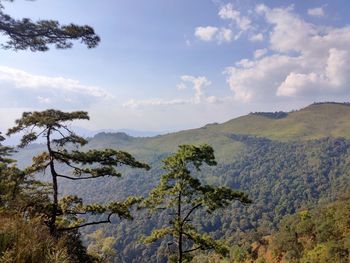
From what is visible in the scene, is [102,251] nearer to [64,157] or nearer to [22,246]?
[64,157]

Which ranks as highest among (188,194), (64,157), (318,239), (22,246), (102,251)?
(64,157)

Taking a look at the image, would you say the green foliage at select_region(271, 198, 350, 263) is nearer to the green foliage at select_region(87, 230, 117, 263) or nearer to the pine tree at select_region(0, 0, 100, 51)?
the green foliage at select_region(87, 230, 117, 263)

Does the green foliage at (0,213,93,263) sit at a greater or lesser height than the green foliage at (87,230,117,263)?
greater

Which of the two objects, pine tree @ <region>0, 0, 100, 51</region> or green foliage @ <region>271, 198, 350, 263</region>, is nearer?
pine tree @ <region>0, 0, 100, 51</region>

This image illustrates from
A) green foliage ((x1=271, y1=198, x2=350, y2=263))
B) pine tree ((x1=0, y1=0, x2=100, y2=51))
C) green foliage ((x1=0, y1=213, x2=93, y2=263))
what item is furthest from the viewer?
green foliage ((x1=271, y1=198, x2=350, y2=263))

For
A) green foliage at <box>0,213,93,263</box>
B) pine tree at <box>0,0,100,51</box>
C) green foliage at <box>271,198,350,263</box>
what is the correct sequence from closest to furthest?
1. green foliage at <box>0,213,93,263</box>
2. pine tree at <box>0,0,100,51</box>
3. green foliage at <box>271,198,350,263</box>

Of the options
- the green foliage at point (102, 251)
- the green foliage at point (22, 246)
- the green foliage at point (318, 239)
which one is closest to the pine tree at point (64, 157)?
the green foliage at point (102, 251)

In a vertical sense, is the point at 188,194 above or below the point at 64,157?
below

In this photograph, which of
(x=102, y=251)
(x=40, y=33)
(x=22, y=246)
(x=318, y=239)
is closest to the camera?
(x=22, y=246)

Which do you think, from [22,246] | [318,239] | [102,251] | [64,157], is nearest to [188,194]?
[64,157]

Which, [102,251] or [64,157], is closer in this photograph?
[64,157]

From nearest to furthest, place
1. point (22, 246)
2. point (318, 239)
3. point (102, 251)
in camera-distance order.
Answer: point (22, 246) < point (102, 251) < point (318, 239)

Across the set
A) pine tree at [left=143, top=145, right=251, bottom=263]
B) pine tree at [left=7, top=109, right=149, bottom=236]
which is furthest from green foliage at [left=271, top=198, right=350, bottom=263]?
pine tree at [left=7, top=109, right=149, bottom=236]

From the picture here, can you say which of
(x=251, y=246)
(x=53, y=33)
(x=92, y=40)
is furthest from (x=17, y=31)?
(x=251, y=246)
